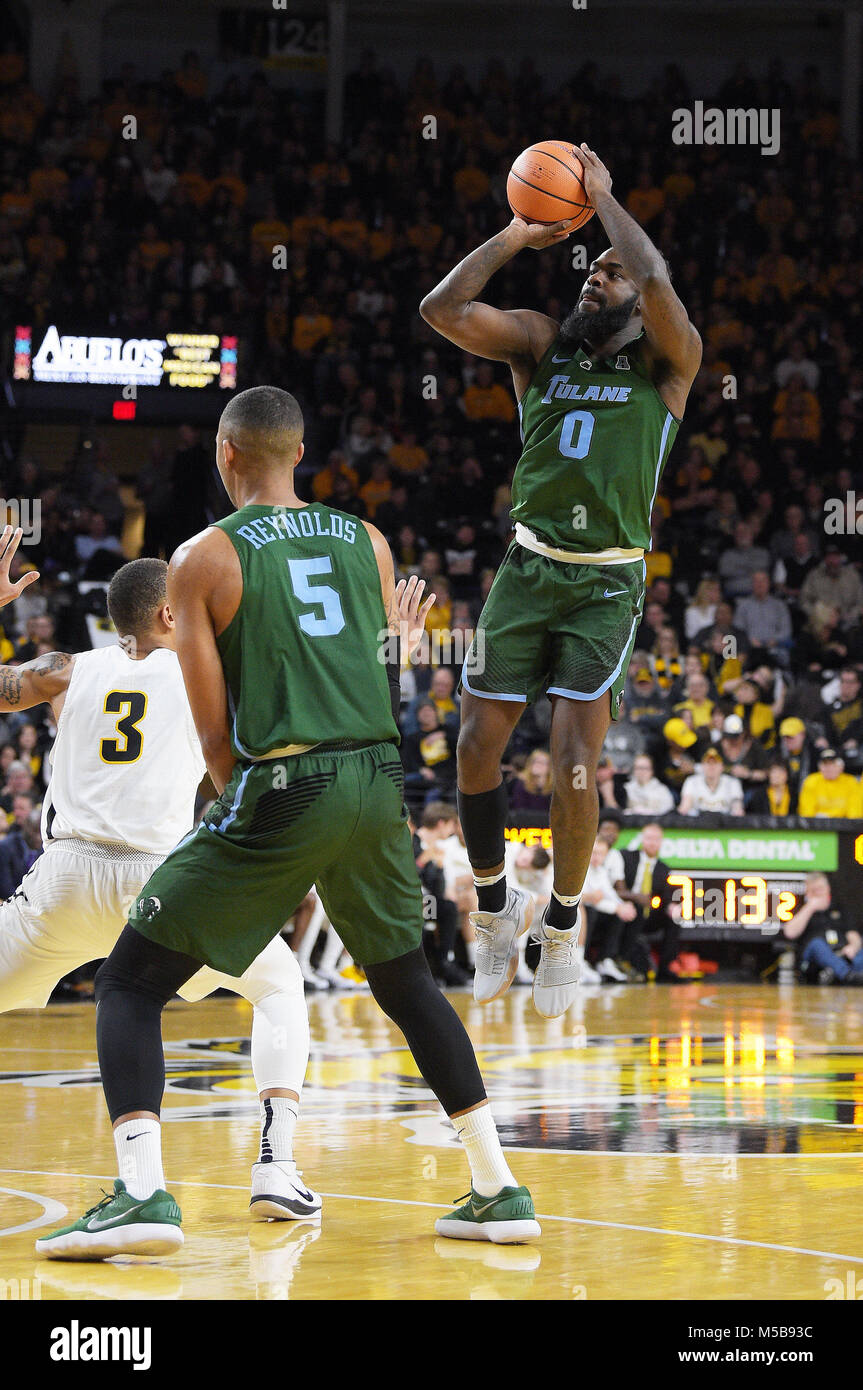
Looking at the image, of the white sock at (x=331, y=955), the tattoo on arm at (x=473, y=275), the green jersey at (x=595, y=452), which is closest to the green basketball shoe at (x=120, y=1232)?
the green jersey at (x=595, y=452)

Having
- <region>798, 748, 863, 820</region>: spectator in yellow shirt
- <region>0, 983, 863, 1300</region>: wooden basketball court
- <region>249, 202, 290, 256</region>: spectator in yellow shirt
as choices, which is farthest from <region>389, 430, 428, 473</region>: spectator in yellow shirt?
<region>0, 983, 863, 1300</region>: wooden basketball court

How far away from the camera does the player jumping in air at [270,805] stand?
4.85 m

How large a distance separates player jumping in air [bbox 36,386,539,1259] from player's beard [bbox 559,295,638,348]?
1659 mm

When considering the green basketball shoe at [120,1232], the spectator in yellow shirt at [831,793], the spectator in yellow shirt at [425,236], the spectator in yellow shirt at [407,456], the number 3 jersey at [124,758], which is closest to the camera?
the green basketball shoe at [120,1232]

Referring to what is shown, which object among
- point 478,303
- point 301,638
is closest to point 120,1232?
point 301,638

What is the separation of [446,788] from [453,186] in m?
10.8

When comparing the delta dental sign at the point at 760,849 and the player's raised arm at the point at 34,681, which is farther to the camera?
the delta dental sign at the point at 760,849

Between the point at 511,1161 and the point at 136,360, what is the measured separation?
48.7 ft

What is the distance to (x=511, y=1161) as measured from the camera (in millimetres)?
6621

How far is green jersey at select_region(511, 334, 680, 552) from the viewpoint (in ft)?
20.6

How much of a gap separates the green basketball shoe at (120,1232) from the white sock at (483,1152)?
2.97ft

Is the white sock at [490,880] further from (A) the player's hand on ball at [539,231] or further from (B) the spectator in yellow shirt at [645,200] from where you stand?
(B) the spectator in yellow shirt at [645,200]

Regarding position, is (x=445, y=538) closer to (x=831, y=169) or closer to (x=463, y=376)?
(x=463, y=376)

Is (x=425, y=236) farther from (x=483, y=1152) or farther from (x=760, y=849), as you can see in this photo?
(x=483, y=1152)
